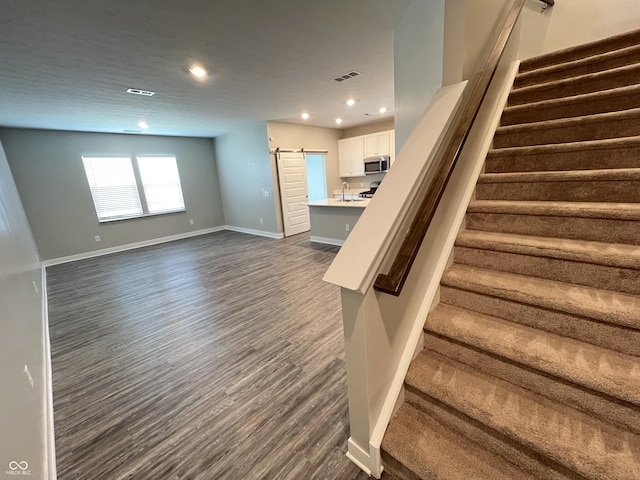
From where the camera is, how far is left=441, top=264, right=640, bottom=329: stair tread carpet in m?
1.08

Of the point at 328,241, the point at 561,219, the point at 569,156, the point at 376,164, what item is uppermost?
the point at 376,164

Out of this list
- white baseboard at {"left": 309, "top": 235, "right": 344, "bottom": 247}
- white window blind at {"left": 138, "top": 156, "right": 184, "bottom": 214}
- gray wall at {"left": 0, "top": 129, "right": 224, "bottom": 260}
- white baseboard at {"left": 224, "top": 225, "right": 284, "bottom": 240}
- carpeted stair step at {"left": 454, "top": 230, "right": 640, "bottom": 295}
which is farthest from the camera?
white baseboard at {"left": 224, "top": 225, "right": 284, "bottom": 240}

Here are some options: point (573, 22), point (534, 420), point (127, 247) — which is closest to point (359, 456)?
point (534, 420)

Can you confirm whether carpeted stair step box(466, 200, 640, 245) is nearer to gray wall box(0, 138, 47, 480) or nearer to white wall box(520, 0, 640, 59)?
white wall box(520, 0, 640, 59)

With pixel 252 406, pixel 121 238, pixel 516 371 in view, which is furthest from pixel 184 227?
pixel 516 371

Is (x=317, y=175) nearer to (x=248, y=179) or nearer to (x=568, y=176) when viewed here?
(x=248, y=179)

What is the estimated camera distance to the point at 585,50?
223cm

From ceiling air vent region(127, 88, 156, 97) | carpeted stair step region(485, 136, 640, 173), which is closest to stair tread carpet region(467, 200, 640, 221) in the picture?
carpeted stair step region(485, 136, 640, 173)

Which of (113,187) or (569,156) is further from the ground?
(113,187)

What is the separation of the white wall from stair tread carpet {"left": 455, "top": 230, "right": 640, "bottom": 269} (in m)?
2.58

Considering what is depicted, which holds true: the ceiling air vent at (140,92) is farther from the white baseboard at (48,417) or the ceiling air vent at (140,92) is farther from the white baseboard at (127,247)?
the white baseboard at (127,247)

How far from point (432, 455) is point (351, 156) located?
6.77m

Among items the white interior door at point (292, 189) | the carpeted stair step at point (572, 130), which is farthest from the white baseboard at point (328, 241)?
the carpeted stair step at point (572, 130)

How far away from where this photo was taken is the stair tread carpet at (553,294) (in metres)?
1.08
